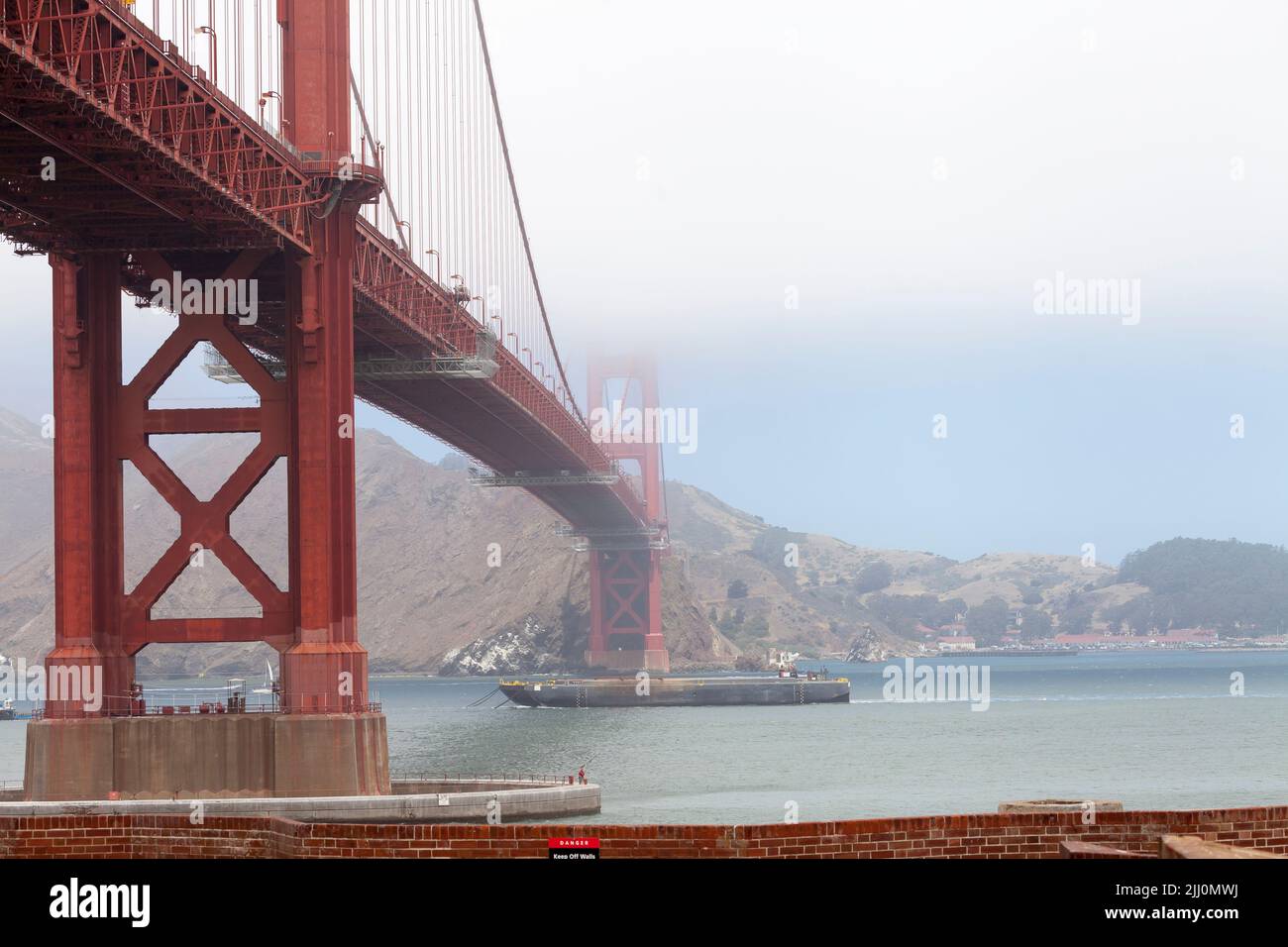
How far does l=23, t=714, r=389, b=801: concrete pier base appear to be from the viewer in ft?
115

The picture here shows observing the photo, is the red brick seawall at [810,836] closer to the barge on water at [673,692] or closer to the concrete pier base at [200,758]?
the concrete pier base at [200,758]

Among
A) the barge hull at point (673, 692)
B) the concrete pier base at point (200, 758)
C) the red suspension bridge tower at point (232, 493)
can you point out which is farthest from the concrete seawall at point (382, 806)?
the barge hull at point (673, 692)

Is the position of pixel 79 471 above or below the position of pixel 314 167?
below

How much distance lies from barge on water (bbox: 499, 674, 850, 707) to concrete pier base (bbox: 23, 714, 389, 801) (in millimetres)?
79819

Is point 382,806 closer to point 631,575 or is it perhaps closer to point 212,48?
point 212,48

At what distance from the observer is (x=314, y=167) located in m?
37.6

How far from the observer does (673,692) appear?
120 metres

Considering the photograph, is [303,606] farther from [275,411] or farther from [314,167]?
[314,167]

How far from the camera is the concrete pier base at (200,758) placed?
115ft

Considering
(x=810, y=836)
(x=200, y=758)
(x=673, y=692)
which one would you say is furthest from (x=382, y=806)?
(x=673, y=692)

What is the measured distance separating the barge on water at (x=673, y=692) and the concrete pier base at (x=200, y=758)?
79819 millimetres
